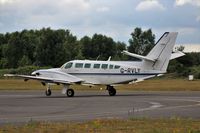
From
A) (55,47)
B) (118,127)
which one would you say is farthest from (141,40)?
(118,127)

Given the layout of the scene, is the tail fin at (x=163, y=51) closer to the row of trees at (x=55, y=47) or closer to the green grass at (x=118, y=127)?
the green grass at (x=118, y=127)

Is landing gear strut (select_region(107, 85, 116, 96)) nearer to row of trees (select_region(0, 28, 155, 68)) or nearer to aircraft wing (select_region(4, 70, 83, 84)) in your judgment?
aircraft wing (select_region(4, 70, 83, 84))

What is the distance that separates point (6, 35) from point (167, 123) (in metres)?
152

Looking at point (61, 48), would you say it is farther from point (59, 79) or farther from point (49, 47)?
point (59, 79)

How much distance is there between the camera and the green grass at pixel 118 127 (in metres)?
15.4

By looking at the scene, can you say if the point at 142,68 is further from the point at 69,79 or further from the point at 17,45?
the point at 17,45

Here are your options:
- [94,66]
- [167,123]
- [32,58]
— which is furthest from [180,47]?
[167,123]

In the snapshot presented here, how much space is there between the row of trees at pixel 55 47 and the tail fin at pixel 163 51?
62.9 meters

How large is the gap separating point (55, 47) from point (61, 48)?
165cm

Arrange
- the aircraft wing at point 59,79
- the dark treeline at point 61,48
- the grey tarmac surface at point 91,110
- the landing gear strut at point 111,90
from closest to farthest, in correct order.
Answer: the grey tarmac surface at point 91,110, the aircraft wing at point 59,79, the landing gear strut at point 111,90, the dark treeline at point 61,48

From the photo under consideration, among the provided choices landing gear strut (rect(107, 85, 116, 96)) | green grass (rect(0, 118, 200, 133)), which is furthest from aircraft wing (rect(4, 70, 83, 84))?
green grass (rect(0, 118, 200, 133))

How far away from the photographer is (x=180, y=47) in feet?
532

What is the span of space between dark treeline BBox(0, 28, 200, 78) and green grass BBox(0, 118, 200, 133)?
77763 millimetres

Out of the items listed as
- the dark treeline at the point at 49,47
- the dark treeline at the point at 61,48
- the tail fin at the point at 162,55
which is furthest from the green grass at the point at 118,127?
the dark treeline at the point at 49,47
